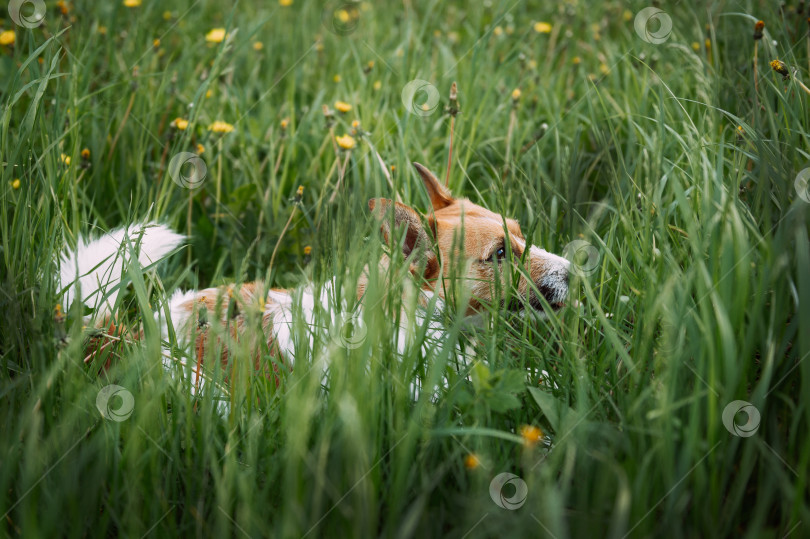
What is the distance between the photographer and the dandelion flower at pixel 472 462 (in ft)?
4.30

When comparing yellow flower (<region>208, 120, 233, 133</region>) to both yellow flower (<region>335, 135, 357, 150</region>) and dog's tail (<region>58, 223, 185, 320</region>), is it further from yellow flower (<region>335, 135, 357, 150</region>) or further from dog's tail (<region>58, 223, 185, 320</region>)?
dog's tail (<region>58, 223, 185, 320</region>)

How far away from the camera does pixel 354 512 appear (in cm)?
128

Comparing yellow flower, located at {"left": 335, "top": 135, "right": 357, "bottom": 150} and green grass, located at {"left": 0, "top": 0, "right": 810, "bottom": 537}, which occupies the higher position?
yellow flower, located at {"left": 335, "top": 135, "right": 357, "bottom": 150}

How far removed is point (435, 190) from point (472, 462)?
1.65 meters

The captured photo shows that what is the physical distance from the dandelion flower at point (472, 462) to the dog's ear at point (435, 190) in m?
1.51

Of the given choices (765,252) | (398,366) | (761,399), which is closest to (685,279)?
(765,252)

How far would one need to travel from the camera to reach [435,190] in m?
2.83

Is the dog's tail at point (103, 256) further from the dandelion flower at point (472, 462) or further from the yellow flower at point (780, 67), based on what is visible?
the yellow flower at point (780, 67)

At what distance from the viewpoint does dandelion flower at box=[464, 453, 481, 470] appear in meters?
1.31

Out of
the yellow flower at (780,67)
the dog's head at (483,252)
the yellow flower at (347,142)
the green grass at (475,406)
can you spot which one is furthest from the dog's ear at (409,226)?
the yellow flower at (780,67)

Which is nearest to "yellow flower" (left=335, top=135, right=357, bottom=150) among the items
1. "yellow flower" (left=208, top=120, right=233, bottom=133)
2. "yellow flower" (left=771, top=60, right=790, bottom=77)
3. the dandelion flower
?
"yellow flower" (left=208, top=120, right=233, bottom=133)

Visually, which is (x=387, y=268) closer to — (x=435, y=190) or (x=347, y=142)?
(x=435, y=190)

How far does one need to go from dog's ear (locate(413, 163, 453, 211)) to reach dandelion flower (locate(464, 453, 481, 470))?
151cm

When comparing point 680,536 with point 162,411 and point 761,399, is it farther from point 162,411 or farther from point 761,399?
point 162,411
